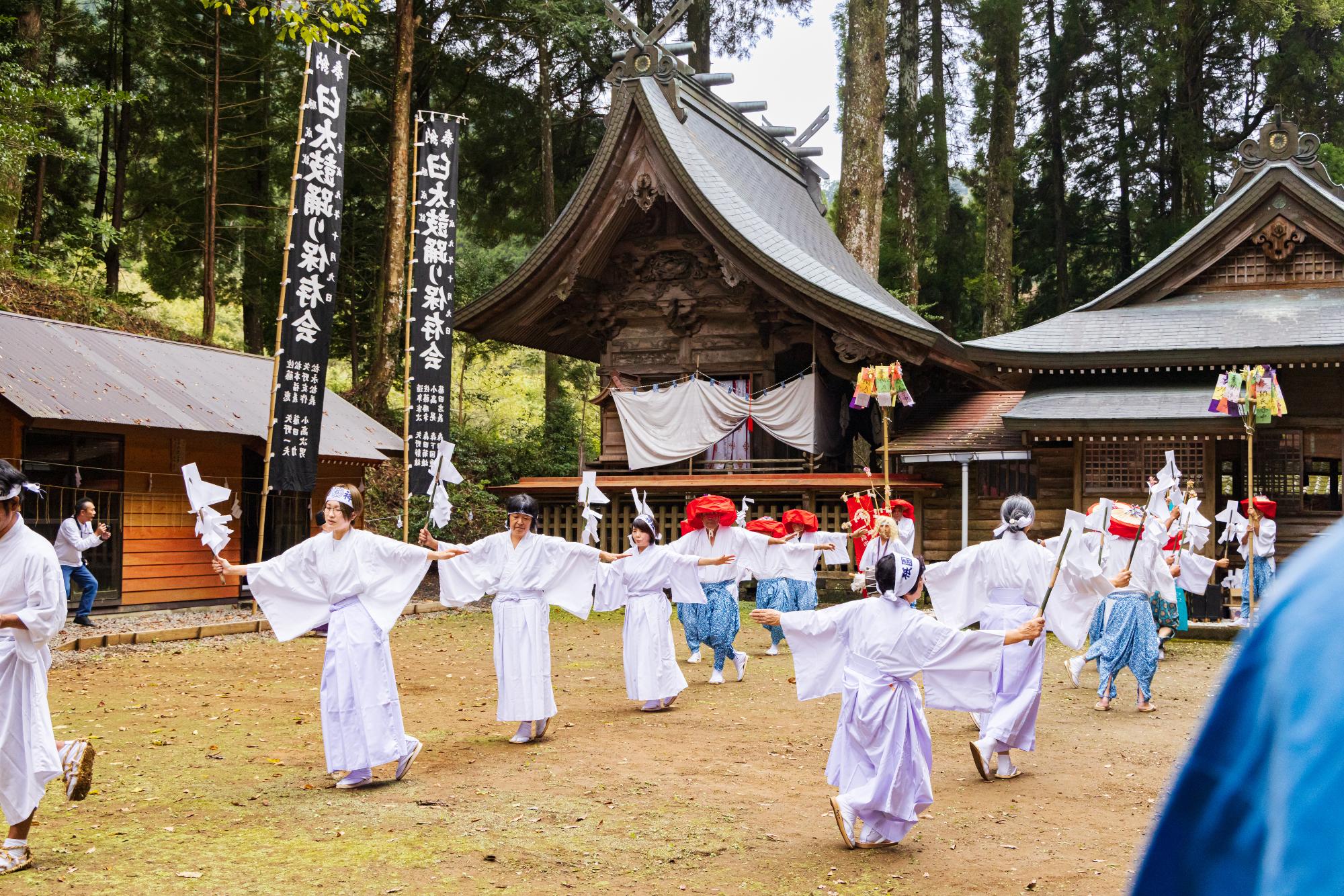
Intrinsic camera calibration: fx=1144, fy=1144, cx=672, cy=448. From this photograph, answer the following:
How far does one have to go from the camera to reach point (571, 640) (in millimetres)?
14750

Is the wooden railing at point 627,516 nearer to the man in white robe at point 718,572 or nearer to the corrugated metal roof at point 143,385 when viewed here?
the corrugated metal roof at point 143,385

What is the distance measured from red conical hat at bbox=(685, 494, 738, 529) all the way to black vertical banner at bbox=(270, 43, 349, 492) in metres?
6.02

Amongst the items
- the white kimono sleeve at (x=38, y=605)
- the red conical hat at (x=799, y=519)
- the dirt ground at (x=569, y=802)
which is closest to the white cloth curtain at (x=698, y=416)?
the red conical hat at (x=799, y=519)

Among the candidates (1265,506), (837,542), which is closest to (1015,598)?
(837,542)

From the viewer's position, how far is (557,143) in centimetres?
2936

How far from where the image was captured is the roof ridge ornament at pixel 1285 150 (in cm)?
1841

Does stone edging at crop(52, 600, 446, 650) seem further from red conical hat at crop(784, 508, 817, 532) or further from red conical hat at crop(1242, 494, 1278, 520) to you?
red conical hat at crop(1242, 494, 1278, 520)

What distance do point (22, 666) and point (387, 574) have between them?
2261mm

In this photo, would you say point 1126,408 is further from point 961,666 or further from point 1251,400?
point 961,666

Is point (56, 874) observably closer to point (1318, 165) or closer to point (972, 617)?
point (972, 617)

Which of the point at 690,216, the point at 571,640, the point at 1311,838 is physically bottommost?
the point at 571,640

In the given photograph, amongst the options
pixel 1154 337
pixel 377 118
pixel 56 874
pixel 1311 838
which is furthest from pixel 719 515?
pixel 377 118

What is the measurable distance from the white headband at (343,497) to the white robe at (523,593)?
105 cm

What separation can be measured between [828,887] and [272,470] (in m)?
11.7
